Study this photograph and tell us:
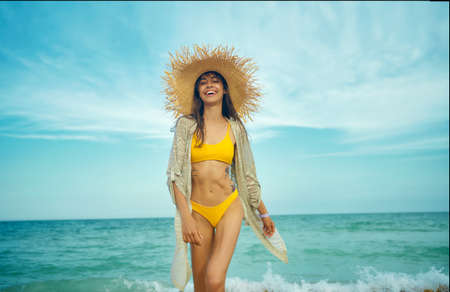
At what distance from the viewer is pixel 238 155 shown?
123 inches

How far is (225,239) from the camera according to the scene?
8.80 ft

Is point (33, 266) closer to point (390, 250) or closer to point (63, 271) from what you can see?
point (63, 271)

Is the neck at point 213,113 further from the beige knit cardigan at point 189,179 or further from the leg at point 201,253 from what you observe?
the leg at point 201,253

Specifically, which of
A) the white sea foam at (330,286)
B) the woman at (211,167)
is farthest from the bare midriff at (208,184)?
the white sea foam at (330,286)

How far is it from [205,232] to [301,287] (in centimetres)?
485

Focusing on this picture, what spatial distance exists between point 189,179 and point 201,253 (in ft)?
2.07

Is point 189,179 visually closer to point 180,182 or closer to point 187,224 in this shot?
point 180,182

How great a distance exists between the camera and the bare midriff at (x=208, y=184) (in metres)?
2.83

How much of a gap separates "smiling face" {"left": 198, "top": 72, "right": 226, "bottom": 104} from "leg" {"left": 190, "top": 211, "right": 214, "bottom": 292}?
1.06m

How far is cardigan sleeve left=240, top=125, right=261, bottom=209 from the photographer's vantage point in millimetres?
3129

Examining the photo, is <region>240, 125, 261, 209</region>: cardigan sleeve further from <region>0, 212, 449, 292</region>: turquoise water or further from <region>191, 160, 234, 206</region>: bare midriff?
<region>0, 212, 449, 292</region>: turquoise water

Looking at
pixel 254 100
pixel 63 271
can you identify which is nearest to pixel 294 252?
pixel 63 271

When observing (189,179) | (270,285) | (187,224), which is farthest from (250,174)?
(270,285)

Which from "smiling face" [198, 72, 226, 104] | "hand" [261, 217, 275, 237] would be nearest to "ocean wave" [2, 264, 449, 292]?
"hand" [261, 217, 275, 237]
